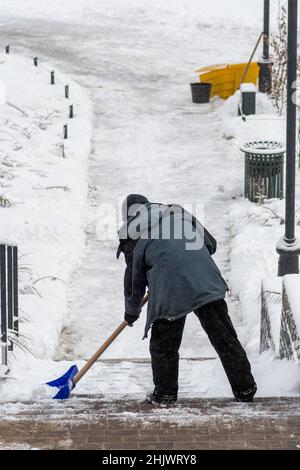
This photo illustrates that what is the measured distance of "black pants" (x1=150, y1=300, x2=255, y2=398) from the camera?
664cm

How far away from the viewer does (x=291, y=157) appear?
926cm

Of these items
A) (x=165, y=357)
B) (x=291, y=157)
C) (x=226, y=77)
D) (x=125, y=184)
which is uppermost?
(x=291, y=157)

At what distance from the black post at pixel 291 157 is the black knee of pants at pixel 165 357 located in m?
2.99

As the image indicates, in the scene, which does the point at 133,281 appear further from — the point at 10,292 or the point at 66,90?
the point at 66,90

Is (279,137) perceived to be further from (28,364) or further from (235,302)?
(28,364)

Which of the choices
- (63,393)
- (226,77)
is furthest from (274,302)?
(226,77)

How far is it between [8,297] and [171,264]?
6.44 feet

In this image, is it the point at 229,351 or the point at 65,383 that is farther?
the point at 65,383

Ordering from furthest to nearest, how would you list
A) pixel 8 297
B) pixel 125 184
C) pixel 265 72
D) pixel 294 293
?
pixel 265 72, pixel 125 184, pixel 8 297, pixel 294 293

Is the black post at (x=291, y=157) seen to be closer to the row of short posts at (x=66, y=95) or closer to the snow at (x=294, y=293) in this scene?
the snow at (x=294, y=293)

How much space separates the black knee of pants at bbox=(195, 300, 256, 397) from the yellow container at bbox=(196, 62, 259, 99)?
12591 millimetres

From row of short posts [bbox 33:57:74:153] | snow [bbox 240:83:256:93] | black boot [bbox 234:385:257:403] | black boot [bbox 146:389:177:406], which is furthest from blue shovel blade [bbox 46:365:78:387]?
snow [bbox 240:83:256:93]

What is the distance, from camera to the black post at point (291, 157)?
9.10 meters

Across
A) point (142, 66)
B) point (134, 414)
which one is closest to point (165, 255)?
point (134, 414)
